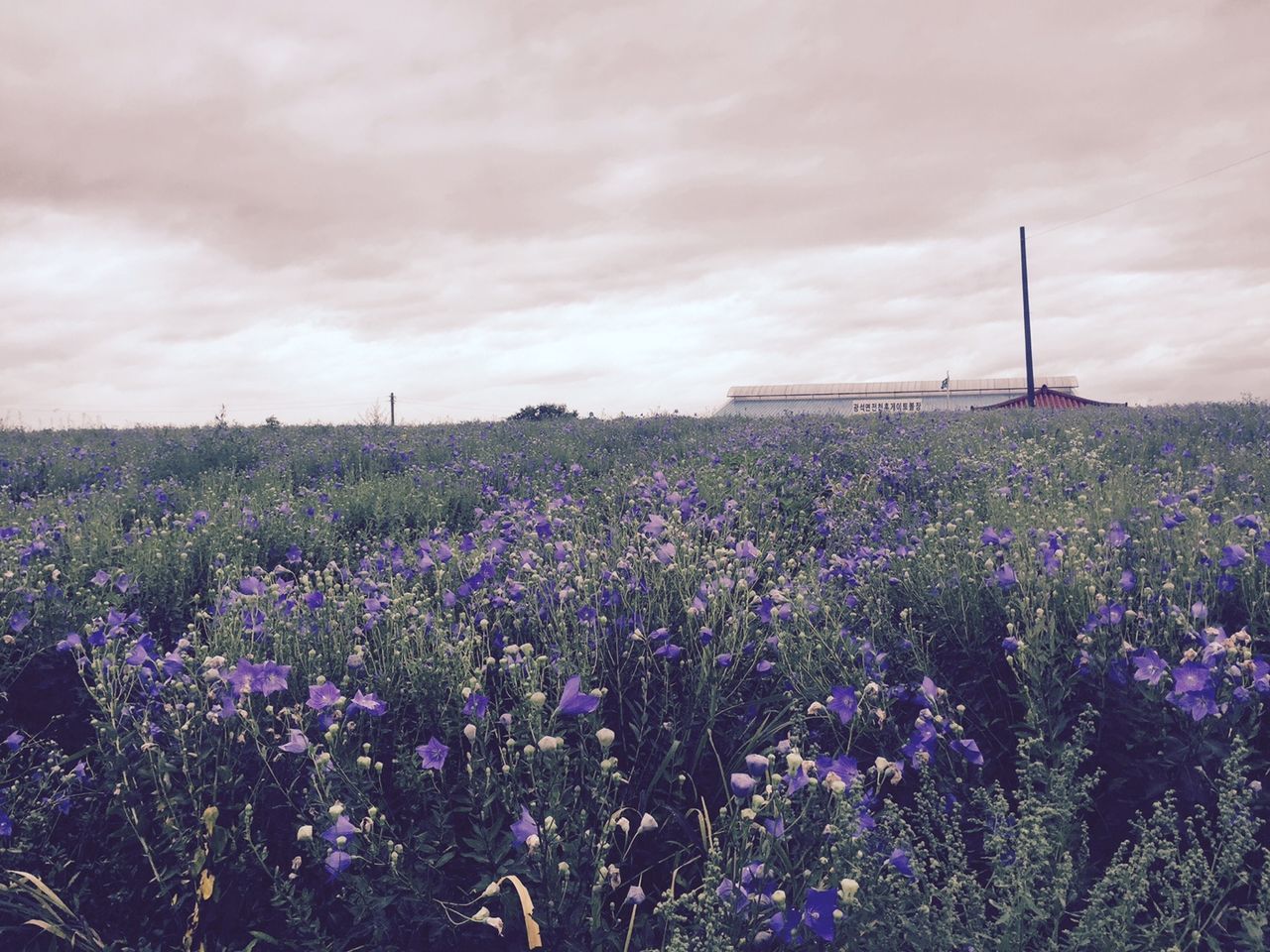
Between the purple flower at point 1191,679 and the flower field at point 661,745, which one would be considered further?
the purple flower at point 1191,679

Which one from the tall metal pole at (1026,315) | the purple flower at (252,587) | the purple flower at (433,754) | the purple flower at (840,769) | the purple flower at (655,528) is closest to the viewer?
the purple flower at (840,769)

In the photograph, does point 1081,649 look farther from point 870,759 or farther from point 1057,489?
point 1057,489

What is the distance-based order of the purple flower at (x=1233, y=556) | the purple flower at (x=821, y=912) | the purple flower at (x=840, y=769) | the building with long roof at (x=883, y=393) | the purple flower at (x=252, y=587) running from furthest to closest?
the building with long roof at (x=883, y=393), the purple flower at (x=252, y=587), the purple flower at (x=1233, y=556), the purple flower at (x=840, y=769), the purple flower at (x=821, y=912)

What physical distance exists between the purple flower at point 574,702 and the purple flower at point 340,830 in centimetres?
56

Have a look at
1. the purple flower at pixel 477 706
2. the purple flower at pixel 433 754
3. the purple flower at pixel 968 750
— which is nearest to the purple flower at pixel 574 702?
the purple flower at pixel 477 706

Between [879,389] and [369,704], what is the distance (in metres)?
40.7

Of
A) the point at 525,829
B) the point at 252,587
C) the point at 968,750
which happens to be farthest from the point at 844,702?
the point at 252,587

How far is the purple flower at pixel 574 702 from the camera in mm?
2129

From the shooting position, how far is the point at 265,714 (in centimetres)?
248

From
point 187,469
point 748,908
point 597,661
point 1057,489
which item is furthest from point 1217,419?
point 187,469

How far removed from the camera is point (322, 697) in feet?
7.36

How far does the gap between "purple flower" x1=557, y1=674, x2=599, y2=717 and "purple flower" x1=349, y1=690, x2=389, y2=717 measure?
1.72 feet

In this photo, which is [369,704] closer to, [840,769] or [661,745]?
[661,745]

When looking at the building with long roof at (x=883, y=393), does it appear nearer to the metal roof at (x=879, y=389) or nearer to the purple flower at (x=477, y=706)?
the metal roof at (x=879, y=389)
